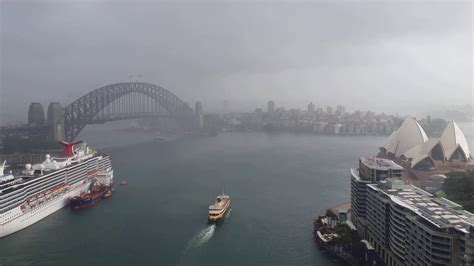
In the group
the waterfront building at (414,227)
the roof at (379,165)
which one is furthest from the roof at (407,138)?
the waterfront building at (414,227)

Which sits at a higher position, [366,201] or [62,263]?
[366,201]

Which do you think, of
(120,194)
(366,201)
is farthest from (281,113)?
(366,201)

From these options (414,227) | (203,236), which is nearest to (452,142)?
(414,227)

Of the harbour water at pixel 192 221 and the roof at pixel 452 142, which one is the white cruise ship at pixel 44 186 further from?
the roof at pixel 452 142

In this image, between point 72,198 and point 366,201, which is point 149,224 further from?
point 366,201

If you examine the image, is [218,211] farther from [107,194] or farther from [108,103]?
[108,103]

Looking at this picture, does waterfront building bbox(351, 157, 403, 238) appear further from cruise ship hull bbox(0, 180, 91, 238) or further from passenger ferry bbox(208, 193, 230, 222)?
cruise ship hull bbox(0, 180, 91, 238)
